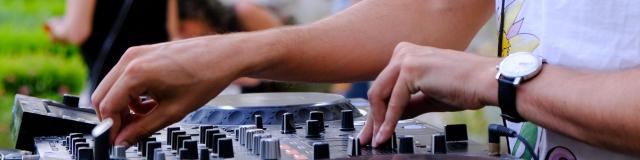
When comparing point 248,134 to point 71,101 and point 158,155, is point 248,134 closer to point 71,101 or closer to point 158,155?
point 158,155

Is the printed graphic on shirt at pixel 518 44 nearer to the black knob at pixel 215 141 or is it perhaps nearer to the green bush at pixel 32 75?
the black knob at pixel 215 141

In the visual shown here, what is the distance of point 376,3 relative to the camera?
134 cm

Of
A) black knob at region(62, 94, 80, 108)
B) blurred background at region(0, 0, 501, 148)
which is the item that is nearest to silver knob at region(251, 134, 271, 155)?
black knob at region(62, 94, 80, 108)

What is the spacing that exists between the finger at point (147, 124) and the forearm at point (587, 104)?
1.16ft

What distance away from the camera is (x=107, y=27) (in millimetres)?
3068

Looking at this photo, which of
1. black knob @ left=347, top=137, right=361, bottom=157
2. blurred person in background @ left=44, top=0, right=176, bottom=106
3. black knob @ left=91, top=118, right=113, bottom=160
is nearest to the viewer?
black knob @ left=91, top=118, right=113, bottom=160

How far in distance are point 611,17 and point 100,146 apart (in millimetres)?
500

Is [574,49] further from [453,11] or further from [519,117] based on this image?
[453,11]

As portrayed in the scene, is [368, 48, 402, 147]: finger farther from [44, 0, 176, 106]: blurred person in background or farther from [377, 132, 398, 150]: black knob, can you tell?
[44, 0, 176, 106]: blurred person in background

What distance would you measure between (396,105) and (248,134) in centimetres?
16

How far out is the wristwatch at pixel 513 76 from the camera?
3.03ft

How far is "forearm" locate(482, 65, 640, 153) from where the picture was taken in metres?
0.85

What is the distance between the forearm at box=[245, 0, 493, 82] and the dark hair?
5.86 ft

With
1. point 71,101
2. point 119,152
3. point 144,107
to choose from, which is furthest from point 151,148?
point 71,101
